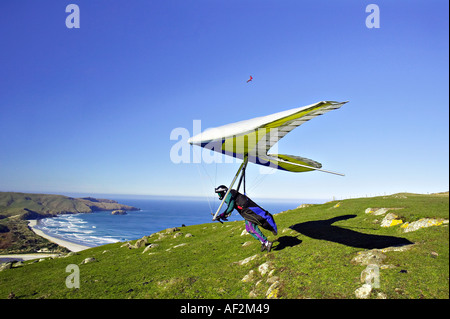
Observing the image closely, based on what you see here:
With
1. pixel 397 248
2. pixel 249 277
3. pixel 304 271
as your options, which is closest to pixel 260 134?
pixel 304 271

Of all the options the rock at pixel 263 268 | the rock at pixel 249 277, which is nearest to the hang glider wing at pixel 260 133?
the rock at pixel 263 268

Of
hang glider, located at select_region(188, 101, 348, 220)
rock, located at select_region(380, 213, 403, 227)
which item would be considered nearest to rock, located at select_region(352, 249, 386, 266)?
hang glider, located at select_region(188, 101, 348, 220)

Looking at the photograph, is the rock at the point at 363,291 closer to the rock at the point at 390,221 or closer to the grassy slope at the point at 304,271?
the grassy slope at the point at 304,271

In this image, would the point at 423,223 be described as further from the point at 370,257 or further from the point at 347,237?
the point at 370,257

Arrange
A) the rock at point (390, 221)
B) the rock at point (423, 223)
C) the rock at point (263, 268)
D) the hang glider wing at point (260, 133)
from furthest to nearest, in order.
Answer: the rock at point (390, 221), the rock at point (423, 223), the rock at point (263, 268), the hang glider wing at point (260, 133)

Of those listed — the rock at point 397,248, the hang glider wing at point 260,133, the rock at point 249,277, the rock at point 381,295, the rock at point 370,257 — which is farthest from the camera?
the rock at point 249,277
